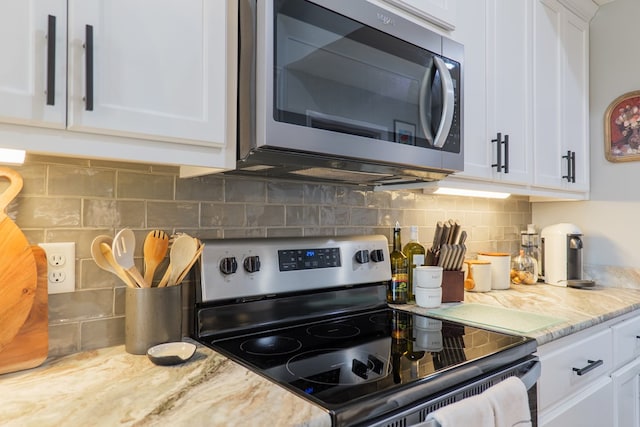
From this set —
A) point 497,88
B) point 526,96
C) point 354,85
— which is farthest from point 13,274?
point 526,96

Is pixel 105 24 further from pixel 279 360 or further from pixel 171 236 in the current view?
pixel 279 360

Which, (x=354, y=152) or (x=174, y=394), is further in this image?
(x=354, y=152)

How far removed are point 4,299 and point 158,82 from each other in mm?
582

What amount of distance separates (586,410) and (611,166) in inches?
55.4

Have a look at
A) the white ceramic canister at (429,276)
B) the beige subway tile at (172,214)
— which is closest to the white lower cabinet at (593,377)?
the white ceramic canister at (429,276)

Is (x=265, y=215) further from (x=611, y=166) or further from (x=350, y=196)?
(x=611, y=166)

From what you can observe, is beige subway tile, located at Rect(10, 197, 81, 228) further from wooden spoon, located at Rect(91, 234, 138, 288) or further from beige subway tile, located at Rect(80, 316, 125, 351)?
beige subway tile, located at Rect(80, 316, 125, 351)

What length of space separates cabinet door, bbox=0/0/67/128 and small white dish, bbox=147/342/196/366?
1.76 ft

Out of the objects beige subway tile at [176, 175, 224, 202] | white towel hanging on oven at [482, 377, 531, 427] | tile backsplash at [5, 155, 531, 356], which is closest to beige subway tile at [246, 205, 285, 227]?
tile backsplash at [5, 155, 531, 356]

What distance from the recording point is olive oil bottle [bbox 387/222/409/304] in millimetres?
1611

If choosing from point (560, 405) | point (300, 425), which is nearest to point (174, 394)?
point (300, 425)

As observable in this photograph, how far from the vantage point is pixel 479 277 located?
1925mm

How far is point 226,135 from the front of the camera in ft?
3.26

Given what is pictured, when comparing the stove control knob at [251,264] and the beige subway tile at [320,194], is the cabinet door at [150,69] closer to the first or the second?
the stove control knob at [251,264]
